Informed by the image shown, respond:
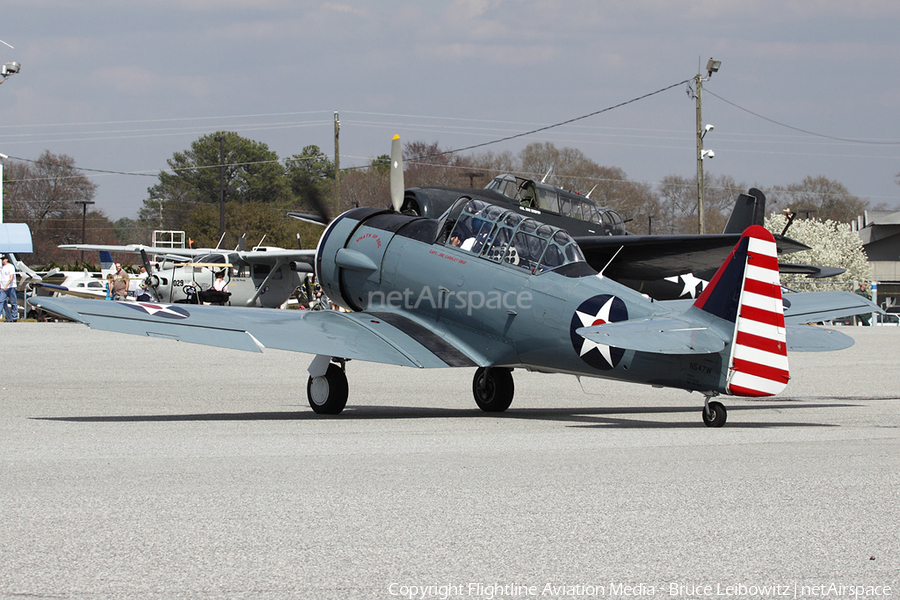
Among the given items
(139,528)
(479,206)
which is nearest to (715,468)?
(139,528)

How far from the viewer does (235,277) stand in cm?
3978

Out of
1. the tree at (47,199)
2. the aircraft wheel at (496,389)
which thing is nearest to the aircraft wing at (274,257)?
the aircraft wheel at (496,389)

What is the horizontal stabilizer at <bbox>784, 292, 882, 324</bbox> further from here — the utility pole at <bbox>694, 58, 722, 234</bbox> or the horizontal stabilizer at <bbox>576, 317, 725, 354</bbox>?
the utility pole at <bbox>694, 58, 722, 234</bbox>

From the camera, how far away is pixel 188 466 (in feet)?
20.8

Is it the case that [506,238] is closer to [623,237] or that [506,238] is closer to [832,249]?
[623,237]

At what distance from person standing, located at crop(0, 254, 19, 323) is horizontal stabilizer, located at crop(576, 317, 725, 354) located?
85.7 feet

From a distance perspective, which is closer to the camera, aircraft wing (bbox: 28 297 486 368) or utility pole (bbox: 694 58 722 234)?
aircraft wing (bbox: 28 297 486 368)

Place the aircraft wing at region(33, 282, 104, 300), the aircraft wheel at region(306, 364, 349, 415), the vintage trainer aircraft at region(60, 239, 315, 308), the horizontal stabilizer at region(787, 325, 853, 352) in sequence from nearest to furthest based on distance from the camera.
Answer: the horizontal stabilizer at region(787, 325, 853, 352)
the aircraft wheel at region(306, 364, 349, 415)
the vintage trainer aircraft at region(60, 239, 315, 308)
the aircraft wing at region(33, 282, 104, 300)

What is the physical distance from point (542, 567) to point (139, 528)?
1.90 meters

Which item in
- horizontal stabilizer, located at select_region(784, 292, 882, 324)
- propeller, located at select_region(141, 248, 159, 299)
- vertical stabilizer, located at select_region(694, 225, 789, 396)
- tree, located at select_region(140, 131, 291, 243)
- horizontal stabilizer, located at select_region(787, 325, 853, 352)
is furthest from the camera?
tree, located at select_region(140, 131, 291, 243)

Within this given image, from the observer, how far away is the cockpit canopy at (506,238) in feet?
31.9

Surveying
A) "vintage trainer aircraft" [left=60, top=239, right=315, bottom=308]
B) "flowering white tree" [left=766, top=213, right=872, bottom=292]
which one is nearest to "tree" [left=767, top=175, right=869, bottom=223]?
"flowering white tree" [left=766, top=213, right=872, bottom=292]

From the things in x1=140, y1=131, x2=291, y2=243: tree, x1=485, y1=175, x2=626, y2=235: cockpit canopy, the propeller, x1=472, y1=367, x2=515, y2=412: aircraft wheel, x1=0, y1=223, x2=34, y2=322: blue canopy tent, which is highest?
x1=140, y1=131, x2=291, y2=243: tree

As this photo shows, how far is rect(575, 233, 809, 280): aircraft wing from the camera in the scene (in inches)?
665
